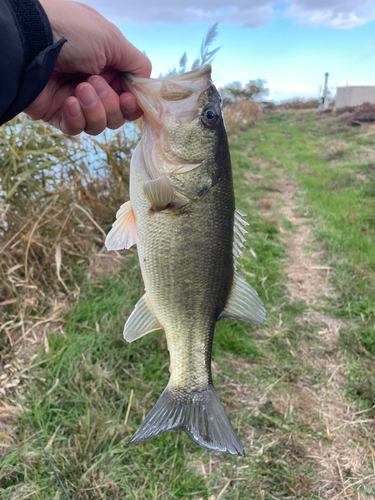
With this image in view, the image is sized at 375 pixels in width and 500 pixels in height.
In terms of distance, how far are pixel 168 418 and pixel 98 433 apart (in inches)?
51.5

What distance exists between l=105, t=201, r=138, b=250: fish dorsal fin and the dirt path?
2.24 m

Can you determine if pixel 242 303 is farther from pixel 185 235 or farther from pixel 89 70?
pixel 89 70

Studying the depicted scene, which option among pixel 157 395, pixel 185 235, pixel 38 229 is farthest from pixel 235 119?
pixel 185 235

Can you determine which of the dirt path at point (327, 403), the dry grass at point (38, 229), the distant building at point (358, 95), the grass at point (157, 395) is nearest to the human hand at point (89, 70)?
the dry grass at point (38, 229)

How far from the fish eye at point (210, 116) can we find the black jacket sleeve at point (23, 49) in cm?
69

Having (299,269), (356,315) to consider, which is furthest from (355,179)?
(356,315)

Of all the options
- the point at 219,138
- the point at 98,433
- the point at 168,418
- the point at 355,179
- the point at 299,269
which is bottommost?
the point at 98,433

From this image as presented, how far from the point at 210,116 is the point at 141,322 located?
1.06 metres

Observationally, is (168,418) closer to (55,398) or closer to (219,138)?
(219,138)

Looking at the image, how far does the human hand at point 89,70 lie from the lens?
1.72 meters

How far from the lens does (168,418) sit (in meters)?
1.60

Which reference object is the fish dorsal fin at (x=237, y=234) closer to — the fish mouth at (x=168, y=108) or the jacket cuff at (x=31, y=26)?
the fish mouth at (x=168, y=108)

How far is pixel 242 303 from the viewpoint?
1772mm

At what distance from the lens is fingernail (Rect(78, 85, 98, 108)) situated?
177cm
